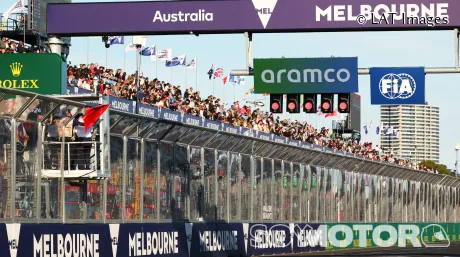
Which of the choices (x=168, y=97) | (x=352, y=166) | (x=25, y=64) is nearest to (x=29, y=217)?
(x=25, y=64)

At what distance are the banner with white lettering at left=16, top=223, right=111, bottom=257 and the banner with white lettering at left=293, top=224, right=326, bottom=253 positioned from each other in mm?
13079

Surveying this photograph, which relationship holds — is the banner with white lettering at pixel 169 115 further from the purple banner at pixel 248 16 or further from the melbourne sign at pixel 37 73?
the melbourne sign at pixel 37 73

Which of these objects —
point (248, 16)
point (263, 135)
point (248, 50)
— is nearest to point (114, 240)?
point (248, 50)

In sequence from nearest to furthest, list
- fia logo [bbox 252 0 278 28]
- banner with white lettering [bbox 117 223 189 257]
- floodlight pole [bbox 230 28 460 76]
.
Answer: banner with white lettering [bbox 117 223 189 257] < floodlight pole [bbox 230 28 460 76] < fia logo [bbox 252 0 278 28]

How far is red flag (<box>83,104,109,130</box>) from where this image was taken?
19281mm

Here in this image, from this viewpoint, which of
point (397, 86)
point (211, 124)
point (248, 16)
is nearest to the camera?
point (248, 16)

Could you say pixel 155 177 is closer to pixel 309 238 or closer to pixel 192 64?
pixel 309 238

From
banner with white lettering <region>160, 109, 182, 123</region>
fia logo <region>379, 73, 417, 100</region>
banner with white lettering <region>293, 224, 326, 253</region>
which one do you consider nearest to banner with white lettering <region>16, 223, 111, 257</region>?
fia logo <region>379, 73, 417, 100</region>

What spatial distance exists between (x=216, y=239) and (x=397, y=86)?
7.68m

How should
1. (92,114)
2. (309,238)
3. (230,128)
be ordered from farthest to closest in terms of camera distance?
(230,128) → (309,238) → (92,114)

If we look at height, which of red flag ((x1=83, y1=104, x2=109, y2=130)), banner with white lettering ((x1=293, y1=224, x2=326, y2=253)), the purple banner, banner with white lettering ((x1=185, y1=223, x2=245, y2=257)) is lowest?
banner with white lettering ((x1=293, y1=224, x2=326, y2=253))

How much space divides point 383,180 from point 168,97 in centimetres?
826

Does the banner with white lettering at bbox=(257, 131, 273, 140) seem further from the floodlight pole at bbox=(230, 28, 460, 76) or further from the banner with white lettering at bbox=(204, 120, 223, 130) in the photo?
the floodlight pole at bbox=(230, 28, 460, 76)

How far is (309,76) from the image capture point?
30891 millimetres
